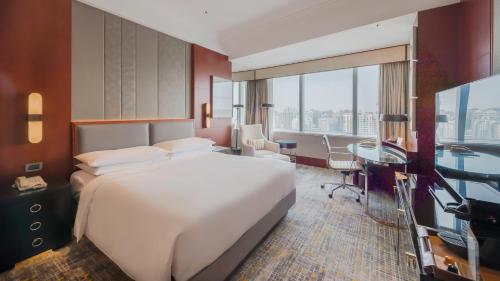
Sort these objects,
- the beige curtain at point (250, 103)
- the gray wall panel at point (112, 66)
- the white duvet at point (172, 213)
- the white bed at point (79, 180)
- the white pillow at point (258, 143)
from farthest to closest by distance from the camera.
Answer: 1. the beige curtain at point (250, 103)
2. the white pillow at point (258, 143)
3. the gray wall panel at point (112, 66)
4. the white bed at point (79, 180)
5. the white duvet at point (172, 213)

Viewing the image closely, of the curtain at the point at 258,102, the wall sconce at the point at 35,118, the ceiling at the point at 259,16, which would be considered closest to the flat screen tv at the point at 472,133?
the ceiling at the point at 259,16

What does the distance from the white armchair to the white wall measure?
1.27 meters

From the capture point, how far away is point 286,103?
6410mm

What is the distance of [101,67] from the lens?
2914 mm

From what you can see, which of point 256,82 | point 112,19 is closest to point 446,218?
point 112,19

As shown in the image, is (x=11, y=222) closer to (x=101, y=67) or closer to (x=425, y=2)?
(x=101, y=67)

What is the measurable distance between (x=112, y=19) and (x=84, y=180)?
7.32 feet

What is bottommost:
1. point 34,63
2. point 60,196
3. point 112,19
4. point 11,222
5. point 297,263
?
point 297,263

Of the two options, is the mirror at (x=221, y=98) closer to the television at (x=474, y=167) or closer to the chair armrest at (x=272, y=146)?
the chair armrest at (x=272, y=146)

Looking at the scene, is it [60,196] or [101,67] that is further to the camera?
[101,67]

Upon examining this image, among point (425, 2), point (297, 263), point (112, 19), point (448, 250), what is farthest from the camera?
point (112, 19)

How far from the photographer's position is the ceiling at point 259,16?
9.99 ft

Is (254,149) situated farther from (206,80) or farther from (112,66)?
(112,66)

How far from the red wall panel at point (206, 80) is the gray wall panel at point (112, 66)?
1.40 metres
